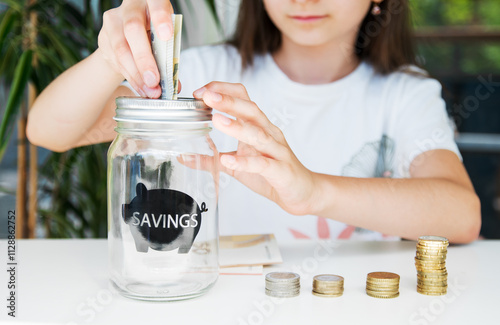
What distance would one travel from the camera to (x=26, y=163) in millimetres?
1698

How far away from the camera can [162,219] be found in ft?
1.96

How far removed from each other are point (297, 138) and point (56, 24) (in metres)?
0.79

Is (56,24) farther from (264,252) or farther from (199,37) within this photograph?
(264,252)

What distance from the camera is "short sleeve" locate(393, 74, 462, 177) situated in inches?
48.1

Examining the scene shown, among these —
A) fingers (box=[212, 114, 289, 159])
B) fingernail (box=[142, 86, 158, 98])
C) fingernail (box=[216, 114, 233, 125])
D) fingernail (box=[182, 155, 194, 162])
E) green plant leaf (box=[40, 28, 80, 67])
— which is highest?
green plant leaf (box=[40, 28, 80, 67])

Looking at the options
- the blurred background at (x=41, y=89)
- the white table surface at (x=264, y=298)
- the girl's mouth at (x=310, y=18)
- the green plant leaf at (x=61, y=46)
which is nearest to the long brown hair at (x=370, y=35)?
the blurred background at (x=41, y=89)

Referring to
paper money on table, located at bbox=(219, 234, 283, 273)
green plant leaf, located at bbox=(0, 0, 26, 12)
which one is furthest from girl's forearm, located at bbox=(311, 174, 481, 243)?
green plant leaf, located at bbox=(0, 0, 26, 12)

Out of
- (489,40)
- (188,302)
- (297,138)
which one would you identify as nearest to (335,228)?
(297,138)

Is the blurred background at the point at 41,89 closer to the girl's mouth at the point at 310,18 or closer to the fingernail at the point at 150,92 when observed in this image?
the girl's mouth at the point at 310,18

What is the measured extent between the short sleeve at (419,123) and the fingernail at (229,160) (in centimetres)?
69

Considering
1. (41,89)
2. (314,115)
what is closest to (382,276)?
(314,115)

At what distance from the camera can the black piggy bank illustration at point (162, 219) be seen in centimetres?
60

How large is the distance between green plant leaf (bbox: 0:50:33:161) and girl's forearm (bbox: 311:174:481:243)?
2.70 ft

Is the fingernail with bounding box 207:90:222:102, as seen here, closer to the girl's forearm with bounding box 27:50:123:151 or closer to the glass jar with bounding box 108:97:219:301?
the glass jar with bounding box 108:97:219:301
